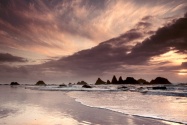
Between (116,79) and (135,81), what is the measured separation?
48.5 feet

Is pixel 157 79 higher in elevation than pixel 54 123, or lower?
higher

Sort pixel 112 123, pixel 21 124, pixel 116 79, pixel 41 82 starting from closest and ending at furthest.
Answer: pixel 21 124, pixel 112 123, pixel 41 82, pixel 116 79

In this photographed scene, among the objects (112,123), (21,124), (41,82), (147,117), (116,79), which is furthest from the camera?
(116,79)

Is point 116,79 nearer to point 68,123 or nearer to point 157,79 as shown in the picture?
point 157,79

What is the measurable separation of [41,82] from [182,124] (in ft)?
472

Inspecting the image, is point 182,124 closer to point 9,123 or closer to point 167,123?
point 167,123

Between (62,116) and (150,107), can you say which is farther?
(150,107)

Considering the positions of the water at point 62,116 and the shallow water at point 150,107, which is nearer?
the water at point 62,116

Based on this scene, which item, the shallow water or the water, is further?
the shallow water

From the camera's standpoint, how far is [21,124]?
9.62 metres

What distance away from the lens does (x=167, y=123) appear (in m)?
10.4

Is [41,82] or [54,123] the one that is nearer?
[54,123]

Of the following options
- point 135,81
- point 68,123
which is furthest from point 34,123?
point 135,81

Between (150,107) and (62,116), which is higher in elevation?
(150,107)
